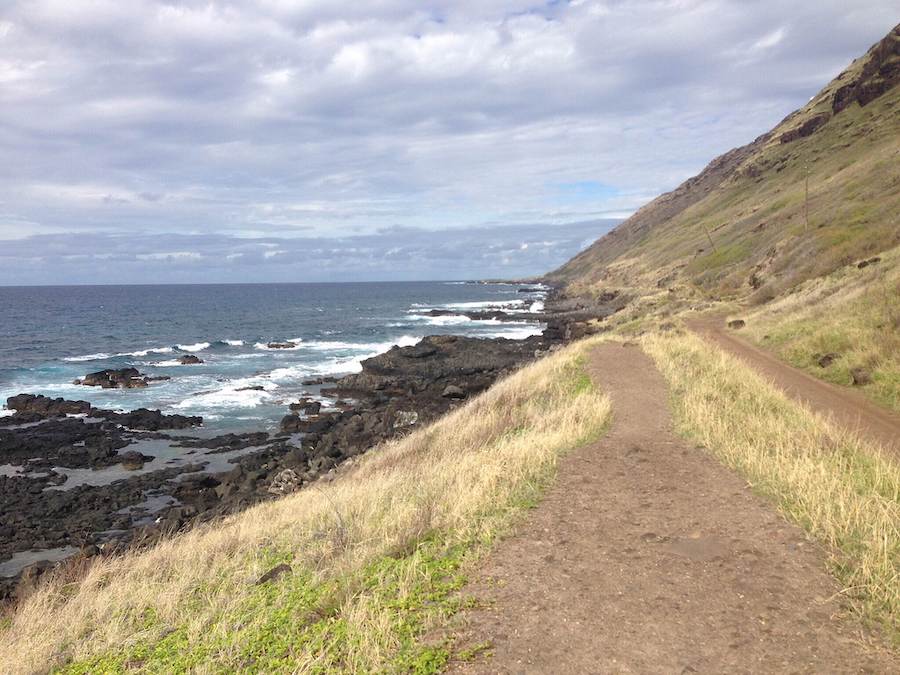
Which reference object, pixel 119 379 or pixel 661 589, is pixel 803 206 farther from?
pixel 661 589

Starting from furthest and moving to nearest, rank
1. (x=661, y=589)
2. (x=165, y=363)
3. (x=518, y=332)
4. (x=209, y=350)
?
(x=518, y=332) → (x=209, y=350) → (x=165, y=363) → (x=661, y=589)

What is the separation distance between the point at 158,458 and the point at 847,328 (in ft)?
86.6

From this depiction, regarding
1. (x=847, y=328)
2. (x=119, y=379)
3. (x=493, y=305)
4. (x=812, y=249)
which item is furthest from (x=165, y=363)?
(x=493, y=305)

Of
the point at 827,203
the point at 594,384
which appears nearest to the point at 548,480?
the point at 594,384

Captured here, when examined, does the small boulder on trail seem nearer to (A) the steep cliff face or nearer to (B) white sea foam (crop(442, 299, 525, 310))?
(A) the steep cliff face

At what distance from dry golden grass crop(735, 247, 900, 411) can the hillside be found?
0.06 metres

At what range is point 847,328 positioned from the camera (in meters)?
18.2

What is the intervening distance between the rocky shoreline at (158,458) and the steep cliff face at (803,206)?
20.7m

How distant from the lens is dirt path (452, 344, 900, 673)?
4328 millimetres

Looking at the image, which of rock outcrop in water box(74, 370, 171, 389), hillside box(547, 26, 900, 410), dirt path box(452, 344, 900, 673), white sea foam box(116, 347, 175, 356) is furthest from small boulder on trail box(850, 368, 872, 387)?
white sea foam box(116, 347, 175, 356)

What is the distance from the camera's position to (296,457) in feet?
75.6

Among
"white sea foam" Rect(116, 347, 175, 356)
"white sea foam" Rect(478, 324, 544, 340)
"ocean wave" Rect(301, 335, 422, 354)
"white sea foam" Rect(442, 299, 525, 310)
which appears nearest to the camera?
"white sea foam" Rect(116, 347, 175, 356)

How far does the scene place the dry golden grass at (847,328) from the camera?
15.3 metres

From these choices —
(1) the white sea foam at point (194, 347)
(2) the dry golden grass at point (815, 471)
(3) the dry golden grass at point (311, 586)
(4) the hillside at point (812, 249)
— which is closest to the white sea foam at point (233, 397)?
(1) the white sea foam at point (194, 347)
